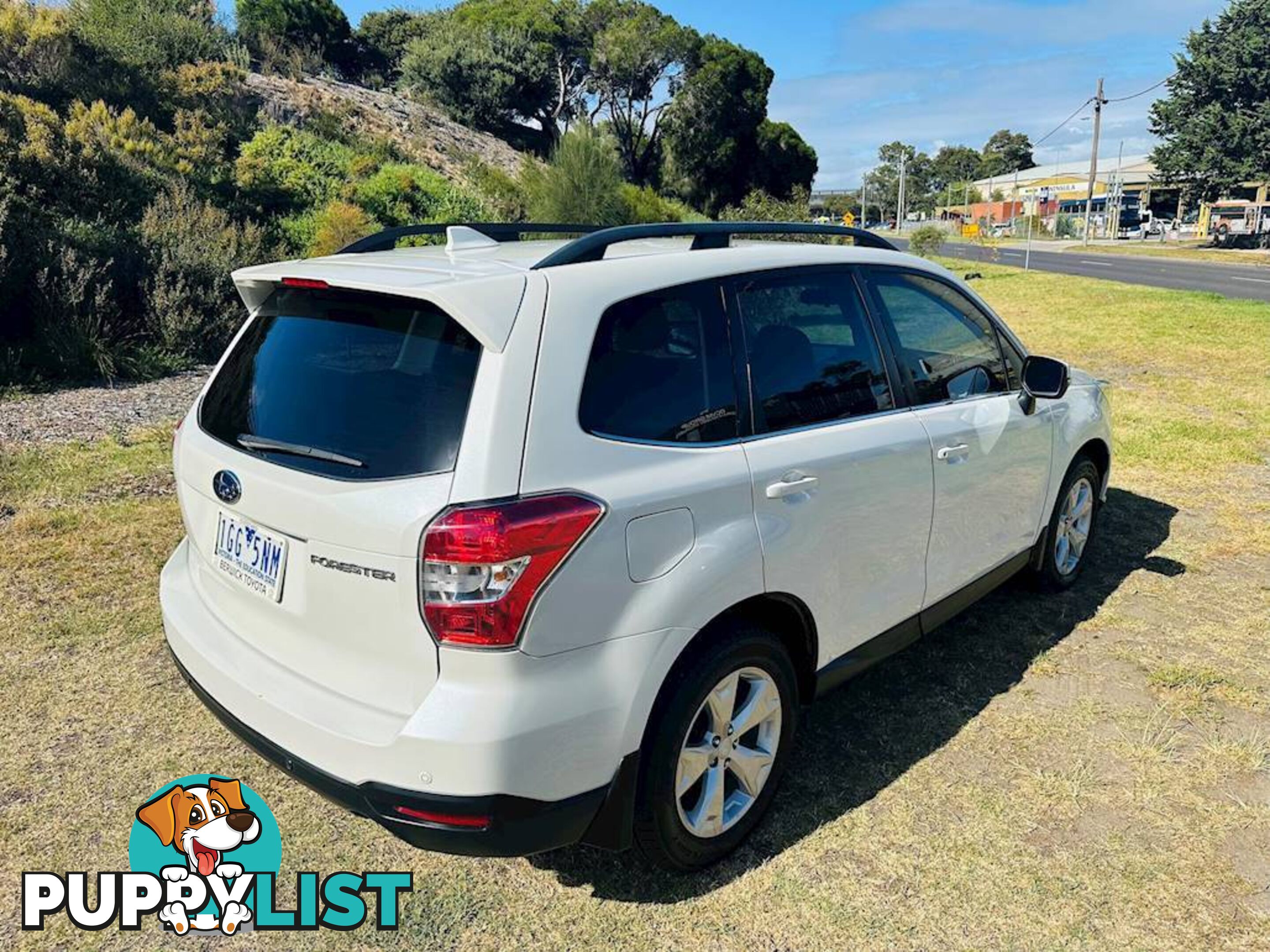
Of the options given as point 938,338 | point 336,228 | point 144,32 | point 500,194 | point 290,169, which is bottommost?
point 938,338

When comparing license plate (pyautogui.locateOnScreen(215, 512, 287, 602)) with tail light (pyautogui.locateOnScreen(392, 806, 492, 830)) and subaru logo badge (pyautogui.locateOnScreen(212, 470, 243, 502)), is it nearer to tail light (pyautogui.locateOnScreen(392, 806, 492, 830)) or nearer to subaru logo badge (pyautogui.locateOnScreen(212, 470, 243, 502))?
subaru logo badge (pyautogui.locateOnScreen(212, 470, 243, 502))

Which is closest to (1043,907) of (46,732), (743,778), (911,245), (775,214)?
(743,778)

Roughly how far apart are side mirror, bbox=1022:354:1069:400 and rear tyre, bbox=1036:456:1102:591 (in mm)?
724

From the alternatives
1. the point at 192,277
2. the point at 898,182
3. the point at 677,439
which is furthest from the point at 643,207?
the point at 898,182

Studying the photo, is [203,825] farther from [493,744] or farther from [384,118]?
[384,118]

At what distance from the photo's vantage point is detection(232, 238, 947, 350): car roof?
2129mm

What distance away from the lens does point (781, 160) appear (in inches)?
1626

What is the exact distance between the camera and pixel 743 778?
2652mm

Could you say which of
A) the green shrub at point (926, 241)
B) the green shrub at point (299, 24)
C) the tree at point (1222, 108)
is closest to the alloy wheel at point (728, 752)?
the green shrub at point (926, 241)

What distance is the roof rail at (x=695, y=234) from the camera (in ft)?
7.82

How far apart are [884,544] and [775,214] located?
82.1 ft

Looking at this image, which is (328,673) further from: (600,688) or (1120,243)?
(1120,243)

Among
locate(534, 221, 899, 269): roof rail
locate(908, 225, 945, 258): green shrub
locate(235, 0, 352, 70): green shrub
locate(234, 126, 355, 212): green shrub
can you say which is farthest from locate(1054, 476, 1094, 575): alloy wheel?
locate(235, 0, 352, 70): green shrub

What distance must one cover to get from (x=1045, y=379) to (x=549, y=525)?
2.64 m
